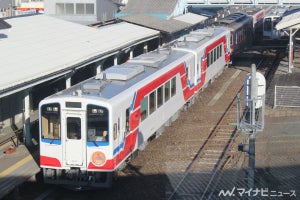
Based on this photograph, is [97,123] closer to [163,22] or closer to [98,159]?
[98,159]

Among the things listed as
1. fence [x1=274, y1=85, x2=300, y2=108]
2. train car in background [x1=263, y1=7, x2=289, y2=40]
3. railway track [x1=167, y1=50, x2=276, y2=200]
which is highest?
train car in background [x1=263, y1=7, x2=289, y2=40]

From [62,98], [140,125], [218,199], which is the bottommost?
[218,199]

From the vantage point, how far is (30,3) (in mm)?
55844

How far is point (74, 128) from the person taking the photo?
1191 centimetres

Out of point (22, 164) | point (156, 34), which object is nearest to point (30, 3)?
point (156, 34)

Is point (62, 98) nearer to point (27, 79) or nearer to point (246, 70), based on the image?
point (27, 79)

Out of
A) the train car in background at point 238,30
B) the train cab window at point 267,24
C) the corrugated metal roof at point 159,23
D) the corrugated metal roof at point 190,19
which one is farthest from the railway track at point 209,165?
the train cab window at point 267,24

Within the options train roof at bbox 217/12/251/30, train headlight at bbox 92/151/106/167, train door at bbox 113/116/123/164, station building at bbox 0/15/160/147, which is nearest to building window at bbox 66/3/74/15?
train roof at bbox 217/12/251/30

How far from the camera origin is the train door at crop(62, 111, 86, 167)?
1184 cm

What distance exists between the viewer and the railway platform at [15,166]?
470 inches

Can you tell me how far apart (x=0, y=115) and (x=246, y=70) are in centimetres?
1494

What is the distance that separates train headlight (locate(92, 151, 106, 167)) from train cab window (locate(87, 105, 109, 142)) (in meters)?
0.30

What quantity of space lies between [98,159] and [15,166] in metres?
2.42

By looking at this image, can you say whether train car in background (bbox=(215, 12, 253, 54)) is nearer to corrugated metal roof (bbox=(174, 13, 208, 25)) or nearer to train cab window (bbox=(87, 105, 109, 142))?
corrugated metal roof (bbox=(174, 13, 208, 25))
